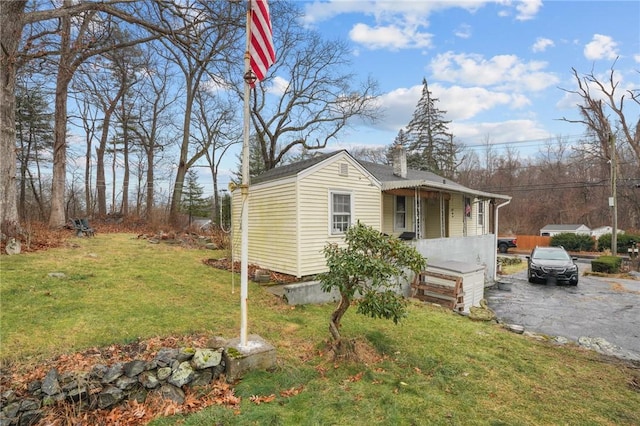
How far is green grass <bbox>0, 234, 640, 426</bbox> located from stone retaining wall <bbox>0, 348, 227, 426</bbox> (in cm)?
43

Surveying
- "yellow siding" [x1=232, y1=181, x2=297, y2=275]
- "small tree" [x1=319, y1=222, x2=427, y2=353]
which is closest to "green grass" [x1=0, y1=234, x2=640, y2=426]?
"small tree" [x1=319, y1=222, x2=427, y2=353]

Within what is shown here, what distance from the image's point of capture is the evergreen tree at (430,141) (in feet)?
104

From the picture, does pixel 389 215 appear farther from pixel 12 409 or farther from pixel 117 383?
pixel 12 409

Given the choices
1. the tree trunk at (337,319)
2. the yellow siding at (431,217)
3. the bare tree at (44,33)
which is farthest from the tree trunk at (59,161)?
the yellow siding at (431,217)

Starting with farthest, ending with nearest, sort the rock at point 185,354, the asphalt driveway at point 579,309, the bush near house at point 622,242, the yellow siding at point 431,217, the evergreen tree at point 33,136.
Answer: the bush near house at point 622,242
the evergreen tree at point 33,136
the yellow siding at point 431,217
the asphalt driveway at point 579,309
the rock at point 185,354

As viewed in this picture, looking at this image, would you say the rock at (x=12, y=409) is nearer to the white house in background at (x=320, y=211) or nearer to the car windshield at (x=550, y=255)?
the white house in background at (x=320, y=211)

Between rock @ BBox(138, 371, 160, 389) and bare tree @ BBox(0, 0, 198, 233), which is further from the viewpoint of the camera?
bare tree @ BBox(0, 0, 198, 233)

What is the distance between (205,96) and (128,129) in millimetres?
5853

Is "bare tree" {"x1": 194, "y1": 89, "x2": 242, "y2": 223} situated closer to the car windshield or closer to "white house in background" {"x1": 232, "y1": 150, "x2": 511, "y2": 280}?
"white house in background" {"x1": 232, "y1": 150, "x2": 511, "y2": 280}

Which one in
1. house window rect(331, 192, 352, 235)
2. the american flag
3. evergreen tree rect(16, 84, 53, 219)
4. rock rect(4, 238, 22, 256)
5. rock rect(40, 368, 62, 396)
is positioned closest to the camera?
rock rect(40, 368, 62, 396)

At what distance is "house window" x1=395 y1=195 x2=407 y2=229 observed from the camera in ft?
40.8

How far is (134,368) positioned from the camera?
3352mm

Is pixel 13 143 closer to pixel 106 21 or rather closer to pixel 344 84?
pixel 106 21

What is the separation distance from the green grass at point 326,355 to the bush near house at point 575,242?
2595 centimetres
